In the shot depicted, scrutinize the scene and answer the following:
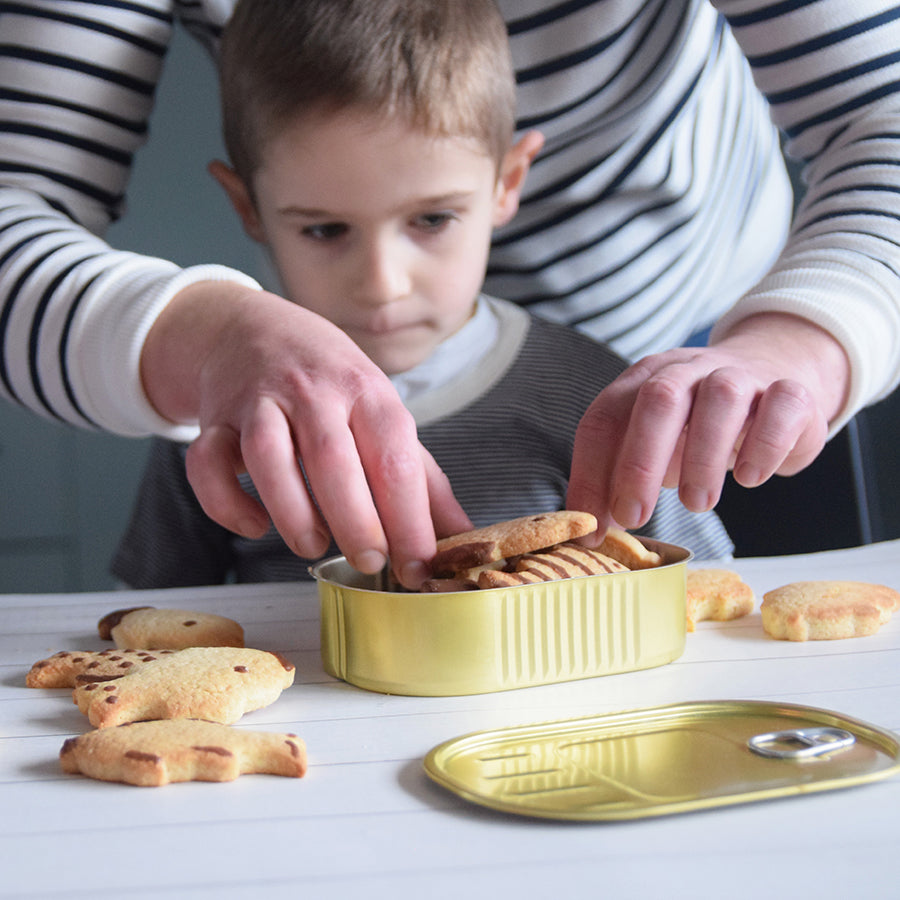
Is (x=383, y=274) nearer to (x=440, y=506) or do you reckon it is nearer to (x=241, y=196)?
(x=241, y=196)

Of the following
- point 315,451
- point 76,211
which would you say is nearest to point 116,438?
point 76,211

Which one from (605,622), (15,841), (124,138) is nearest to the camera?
(15,841)

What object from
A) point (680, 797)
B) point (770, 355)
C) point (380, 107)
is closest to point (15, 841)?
point (680, 797)

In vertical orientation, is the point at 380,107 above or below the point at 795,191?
below

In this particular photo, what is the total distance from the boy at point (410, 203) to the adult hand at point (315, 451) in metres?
0.29

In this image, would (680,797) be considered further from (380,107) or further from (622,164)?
(622,164)

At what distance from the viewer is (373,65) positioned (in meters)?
0.94

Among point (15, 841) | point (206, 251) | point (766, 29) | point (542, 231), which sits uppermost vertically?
point (206, 251)

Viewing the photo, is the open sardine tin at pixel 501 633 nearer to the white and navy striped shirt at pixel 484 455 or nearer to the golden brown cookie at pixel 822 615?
the golden brown cookie at pixel 822 615

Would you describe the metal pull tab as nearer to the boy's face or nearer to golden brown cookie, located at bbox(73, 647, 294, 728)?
golden brown cookie, located at bbox(73, 647, 294, 728)

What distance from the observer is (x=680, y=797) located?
1.34 ft

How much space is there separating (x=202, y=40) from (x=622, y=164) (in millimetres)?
545

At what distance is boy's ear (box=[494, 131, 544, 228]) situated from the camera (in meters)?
1.10

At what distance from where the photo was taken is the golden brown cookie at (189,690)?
0.53 meters
